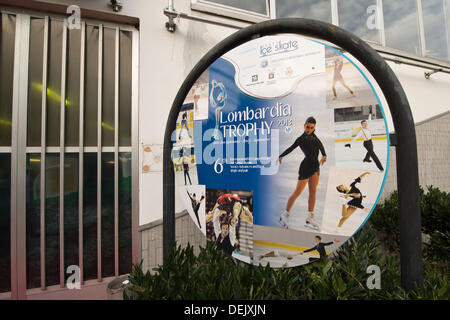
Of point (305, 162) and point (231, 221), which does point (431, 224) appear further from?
point (231, 221)

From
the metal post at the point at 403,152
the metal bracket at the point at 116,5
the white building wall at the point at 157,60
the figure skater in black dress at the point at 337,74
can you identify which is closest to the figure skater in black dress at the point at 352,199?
the metal post at the point at 403,152

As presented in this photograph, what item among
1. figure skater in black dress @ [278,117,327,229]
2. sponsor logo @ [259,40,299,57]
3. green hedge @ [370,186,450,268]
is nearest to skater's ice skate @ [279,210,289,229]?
figure skater in black dress @ [278,117,327,229]

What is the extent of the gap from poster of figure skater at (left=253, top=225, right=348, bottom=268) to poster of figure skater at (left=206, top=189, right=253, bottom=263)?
0.28ft

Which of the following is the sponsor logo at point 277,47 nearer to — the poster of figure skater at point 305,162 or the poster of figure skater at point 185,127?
the poster of figure skater at point 305,162

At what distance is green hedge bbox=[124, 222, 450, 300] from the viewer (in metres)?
1.41

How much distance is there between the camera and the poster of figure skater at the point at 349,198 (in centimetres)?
161

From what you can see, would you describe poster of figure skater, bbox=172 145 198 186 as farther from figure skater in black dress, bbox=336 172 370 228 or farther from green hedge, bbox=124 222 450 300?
figure skater in black dress, bbox=336 172 370 228

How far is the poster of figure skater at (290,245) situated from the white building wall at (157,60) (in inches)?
54.7

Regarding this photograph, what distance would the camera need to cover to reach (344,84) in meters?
1.77

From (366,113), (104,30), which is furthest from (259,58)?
(104,30)

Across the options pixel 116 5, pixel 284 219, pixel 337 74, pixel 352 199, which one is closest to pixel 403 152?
pixel 352 199
